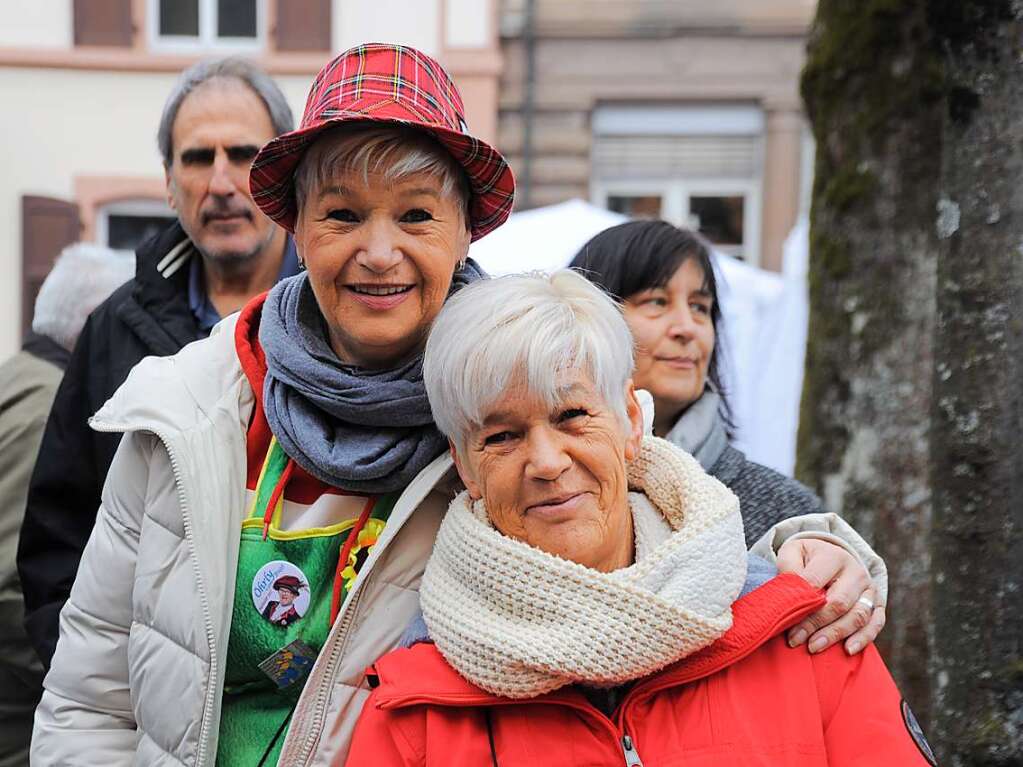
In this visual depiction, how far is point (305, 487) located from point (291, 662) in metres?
0.28

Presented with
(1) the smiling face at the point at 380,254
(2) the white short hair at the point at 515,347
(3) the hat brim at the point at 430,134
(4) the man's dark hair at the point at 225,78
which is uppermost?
(4) the man's dark hair at the point at 225,78

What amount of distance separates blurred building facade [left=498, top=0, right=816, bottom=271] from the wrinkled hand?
362 inches

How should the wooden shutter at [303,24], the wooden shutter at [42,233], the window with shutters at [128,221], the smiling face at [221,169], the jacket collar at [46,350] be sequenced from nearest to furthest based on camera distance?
the smiling face at [221,169] < the jacket collar at [46,350] < the wooden shutter at [42,233] < the wooden shutter at [303,24] < the window with shutters at [128,221]

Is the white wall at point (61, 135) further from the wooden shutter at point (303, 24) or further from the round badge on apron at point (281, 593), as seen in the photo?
the round badge on apron at point (281, 593)

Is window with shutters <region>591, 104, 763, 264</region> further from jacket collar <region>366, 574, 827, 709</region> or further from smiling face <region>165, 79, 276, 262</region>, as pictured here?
jacket collar <region>366, 574, 827, 709</region>

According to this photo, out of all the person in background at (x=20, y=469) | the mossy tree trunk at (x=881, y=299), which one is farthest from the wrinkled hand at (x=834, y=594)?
the person in background at (x=20, y=469)

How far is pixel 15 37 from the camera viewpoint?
1074 centimetres

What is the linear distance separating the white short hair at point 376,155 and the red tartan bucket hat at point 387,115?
2cm

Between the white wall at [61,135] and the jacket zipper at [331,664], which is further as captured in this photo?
the white wall at [61,135]

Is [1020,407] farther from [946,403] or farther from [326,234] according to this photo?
[326,234]

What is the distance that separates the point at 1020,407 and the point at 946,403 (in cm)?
13

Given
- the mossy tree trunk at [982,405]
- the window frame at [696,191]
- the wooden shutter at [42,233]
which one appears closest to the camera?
the mossy tree trunk at [982,405]

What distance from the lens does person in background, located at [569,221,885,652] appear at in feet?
8.54

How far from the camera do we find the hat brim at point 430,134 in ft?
5.83
